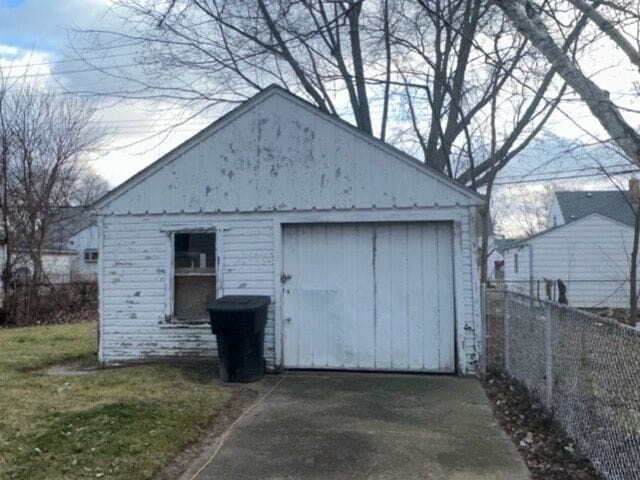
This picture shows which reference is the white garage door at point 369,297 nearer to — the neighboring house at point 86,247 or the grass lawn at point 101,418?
the grass lawn at point 101,418

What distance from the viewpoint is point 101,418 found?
231 inches

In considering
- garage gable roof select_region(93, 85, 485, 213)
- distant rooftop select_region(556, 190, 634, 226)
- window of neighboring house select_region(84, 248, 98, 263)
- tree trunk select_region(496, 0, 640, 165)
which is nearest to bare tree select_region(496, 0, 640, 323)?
tree trunk select_region(496, 0, 640, 165)

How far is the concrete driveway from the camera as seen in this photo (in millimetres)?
4672

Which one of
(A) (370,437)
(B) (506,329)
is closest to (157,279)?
(A) (370,437)

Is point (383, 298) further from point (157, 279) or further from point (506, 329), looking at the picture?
point (157, 279)

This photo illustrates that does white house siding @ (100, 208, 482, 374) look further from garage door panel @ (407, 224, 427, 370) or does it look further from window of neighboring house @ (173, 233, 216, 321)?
garage door panel @ (407, 224, 427, 370)

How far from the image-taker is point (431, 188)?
843cm

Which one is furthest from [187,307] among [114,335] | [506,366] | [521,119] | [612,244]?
[612,244]

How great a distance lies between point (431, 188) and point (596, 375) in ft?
13.0

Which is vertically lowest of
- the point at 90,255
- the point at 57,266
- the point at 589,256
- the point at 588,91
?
the point at 57,266

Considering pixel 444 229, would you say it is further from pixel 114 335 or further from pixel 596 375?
pixel 114 335

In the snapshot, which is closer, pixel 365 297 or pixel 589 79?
pixel 589 79

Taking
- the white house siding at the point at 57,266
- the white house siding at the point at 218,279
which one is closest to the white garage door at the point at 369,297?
the white house siding at the point at 218,279

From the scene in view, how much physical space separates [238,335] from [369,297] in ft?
6.41
